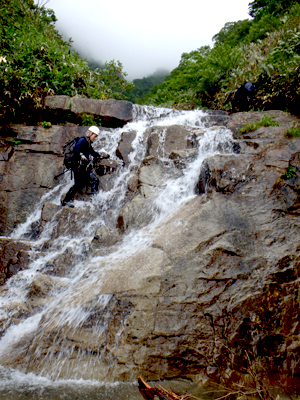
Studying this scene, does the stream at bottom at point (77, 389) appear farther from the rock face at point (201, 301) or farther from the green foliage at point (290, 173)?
the green foliage at point (290, 173)

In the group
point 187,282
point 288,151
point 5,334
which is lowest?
point 5,334

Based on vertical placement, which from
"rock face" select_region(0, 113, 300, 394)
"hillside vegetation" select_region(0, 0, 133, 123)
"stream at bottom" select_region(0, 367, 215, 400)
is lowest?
"stream at bottom" select_region(0, 367, 215, 400)

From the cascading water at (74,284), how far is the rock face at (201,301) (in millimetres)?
25

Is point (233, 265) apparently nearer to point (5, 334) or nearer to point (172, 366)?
point (172, 366)

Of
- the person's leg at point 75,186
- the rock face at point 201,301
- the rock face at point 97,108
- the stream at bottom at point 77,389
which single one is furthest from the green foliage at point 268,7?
the stream at bottom at point 77,389

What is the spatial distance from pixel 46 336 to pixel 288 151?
598 centimetres

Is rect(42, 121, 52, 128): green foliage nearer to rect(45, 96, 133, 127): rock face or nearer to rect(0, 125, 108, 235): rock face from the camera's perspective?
rect(0, 125, 108, 235): rock face

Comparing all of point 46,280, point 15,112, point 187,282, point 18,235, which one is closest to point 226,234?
point 187,282

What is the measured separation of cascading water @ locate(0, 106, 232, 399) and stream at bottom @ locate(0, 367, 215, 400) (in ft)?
0.06

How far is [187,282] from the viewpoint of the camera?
3.76m

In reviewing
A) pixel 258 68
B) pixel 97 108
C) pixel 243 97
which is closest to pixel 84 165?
pixel 97 108

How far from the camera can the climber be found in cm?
748

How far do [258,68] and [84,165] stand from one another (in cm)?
830

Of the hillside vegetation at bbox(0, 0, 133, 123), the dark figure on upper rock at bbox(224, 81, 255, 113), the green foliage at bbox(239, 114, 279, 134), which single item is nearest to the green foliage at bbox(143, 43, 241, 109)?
the dark figure on upper rock at bbox(224, 81, 255, 113)
